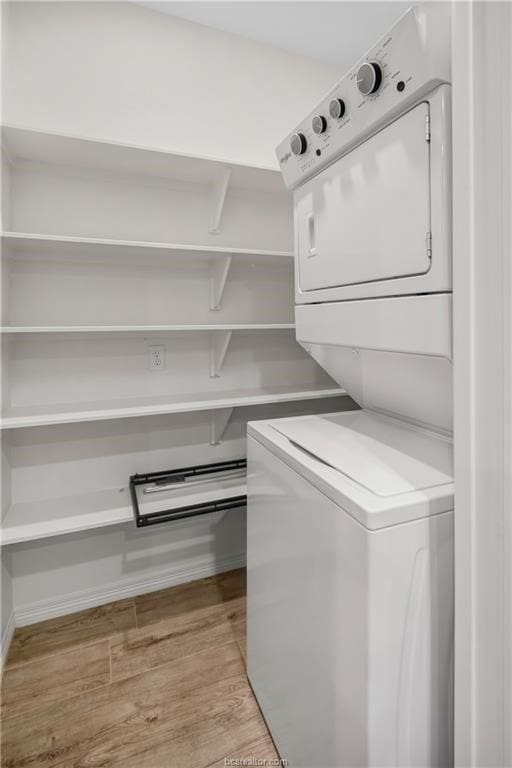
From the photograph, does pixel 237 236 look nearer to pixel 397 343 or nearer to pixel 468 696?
pixel 397 343

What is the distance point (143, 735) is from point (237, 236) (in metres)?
2.22

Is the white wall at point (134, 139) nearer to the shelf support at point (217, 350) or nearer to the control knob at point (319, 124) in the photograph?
the shelf support at point (217, 350)

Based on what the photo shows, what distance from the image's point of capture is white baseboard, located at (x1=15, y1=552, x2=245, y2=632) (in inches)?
76.0

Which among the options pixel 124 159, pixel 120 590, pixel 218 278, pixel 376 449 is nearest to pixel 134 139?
pixel 124 159

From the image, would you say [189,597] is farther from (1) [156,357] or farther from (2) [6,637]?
(1) [156,357]

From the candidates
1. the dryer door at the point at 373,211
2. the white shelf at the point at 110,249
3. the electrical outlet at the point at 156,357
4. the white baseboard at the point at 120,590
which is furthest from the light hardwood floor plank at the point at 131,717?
the white shelf at the point at 110,249

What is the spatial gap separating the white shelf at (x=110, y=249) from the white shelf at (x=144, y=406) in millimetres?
703

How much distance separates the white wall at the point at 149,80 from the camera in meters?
1.77

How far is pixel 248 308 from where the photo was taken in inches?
89.1

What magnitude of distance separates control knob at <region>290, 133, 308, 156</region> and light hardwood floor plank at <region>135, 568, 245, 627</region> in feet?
6.71

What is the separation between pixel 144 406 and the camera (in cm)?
185

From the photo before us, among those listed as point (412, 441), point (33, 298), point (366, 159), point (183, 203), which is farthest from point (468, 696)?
point (183, 203)

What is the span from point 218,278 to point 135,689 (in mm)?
1858

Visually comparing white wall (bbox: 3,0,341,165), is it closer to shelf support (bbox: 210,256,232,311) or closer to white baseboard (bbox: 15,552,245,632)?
shelf support (bbox: 210,256,232,311)
